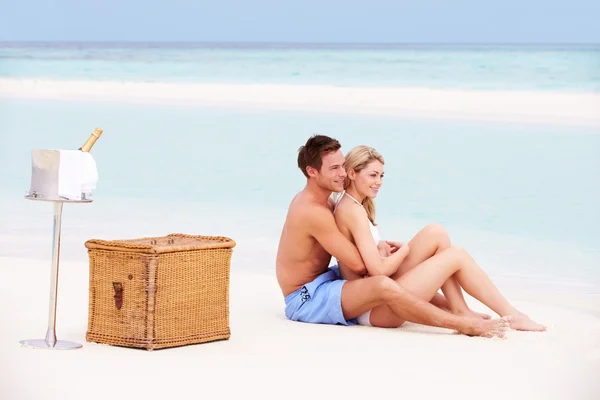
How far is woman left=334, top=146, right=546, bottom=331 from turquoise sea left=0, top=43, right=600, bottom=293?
5.75 feet

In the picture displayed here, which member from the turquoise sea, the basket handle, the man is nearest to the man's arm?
the man

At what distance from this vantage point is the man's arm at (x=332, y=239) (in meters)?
5.00

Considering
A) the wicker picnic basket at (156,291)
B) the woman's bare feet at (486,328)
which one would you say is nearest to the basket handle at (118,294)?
the wicker picnic basket at (156,291)

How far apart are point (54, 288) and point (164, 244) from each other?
20.6 inches

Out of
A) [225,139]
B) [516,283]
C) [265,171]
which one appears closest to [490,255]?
[516,283]

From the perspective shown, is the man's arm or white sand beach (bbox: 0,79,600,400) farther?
the man's arm

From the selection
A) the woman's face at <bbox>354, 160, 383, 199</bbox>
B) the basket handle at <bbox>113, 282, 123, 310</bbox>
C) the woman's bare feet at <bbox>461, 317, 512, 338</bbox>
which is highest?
the woman's face at <bbox>354, 160, 383, 199</bbox>

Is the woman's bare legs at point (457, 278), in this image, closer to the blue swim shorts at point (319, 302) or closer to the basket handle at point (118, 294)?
the blue swim shorts at point (319, 302)

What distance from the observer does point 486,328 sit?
4898 millimetres

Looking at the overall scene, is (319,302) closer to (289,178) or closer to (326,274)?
(326,274)

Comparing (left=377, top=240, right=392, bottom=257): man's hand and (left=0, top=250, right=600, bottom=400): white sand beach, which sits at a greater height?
(left=377, top=240, right=392, bottom=257): man's hand

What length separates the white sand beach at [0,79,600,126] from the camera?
2038 cm

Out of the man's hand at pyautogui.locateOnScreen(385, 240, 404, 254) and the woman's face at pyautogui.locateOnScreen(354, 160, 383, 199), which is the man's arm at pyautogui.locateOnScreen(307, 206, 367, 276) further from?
the man's hand at pyautogui.locateOnScreen(385, 240, 404, 254)

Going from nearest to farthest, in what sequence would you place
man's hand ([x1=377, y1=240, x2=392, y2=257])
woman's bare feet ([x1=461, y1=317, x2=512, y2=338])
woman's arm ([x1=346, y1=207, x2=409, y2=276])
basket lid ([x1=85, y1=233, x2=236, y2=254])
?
basket lid ([x1=85, y1=233, x2=236, y2=254]) < woman's bare feet ([x1=461, y1=317, x2=512, y2=338]) < woman's arm ([x1=346, y1=207, x2=409, y2=276]) < man's hand ([x1=377, y1=240, x2=392, y2=257])
